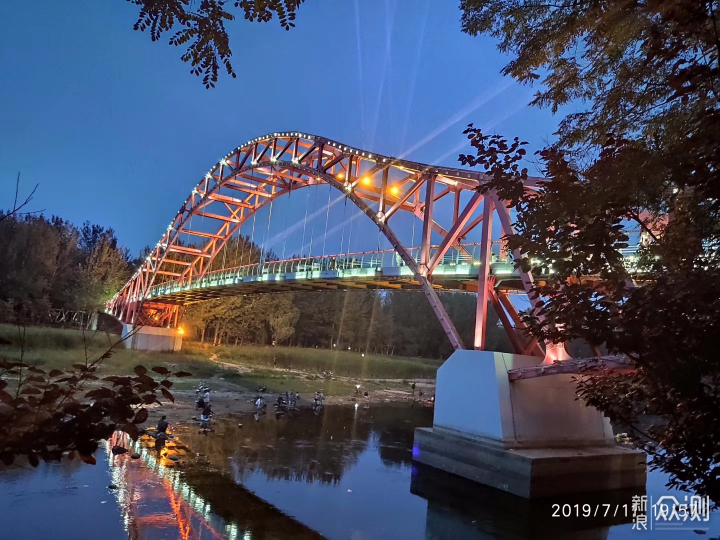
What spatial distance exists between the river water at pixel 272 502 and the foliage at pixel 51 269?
71.1 feet

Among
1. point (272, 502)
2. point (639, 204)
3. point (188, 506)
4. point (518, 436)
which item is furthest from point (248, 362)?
point (639, 204)

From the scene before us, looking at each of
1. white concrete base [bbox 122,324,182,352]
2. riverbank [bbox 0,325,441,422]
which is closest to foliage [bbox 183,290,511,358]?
riverbank [bbox 0,325,441,422]

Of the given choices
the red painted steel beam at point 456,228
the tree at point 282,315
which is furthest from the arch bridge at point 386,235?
the tree at point 282,315

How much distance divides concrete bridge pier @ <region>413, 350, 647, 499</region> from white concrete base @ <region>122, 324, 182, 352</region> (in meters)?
36.7

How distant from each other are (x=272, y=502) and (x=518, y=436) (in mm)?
6737

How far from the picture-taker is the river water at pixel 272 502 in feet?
32.9

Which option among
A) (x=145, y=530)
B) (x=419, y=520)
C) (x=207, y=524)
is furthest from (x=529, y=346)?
(x=145, y=530)

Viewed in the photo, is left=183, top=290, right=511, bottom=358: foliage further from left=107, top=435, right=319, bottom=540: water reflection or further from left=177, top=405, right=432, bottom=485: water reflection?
left=107, top=435, right=319, bottom=540: water reflection

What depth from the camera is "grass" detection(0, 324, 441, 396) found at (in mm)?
31344

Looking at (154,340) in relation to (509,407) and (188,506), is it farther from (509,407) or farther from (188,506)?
(188,506)
